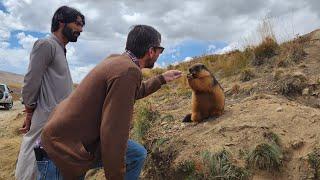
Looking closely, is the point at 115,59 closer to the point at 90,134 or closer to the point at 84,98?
the point at 84,98

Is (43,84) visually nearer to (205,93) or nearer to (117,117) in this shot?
(117,117)

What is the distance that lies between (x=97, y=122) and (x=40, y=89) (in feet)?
3.67

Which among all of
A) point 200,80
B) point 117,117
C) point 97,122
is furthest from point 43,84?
point 200,80

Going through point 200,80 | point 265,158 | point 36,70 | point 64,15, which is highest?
point 64,15

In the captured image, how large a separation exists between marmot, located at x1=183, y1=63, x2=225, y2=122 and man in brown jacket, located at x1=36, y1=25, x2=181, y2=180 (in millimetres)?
3692

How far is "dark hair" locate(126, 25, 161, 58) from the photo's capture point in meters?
3.17

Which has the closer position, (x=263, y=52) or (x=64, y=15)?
(x=64, y=15)

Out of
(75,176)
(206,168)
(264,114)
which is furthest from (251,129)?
(75,176)

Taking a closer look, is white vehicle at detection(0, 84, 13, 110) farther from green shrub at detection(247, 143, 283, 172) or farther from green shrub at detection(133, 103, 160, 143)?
green shrub at detection(247, 143, 283, 172)

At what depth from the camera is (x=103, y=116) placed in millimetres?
2941

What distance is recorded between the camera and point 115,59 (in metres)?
3.06

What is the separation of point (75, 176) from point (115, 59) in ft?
2.80

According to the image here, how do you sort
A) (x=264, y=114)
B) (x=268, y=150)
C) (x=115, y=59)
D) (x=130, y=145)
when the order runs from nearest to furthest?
1. (x=115, y=59)
2. (x=130, y=145)
3. (x=268, y=150)
4. (x=264, y=114)

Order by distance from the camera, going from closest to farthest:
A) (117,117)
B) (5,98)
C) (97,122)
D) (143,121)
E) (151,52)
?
1. (117,117)
2. (97,122)
3. (151,52)
4. (143,121)
5. (5,98)
